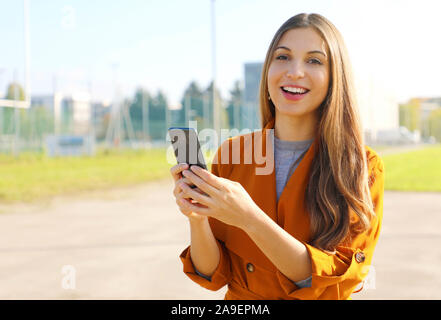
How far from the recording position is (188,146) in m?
1.45

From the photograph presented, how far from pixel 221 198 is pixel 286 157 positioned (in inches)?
18.2

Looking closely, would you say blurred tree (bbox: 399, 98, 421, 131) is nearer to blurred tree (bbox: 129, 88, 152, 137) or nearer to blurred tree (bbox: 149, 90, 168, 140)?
blurred tree (bbox: 149, 90, 168, 140)

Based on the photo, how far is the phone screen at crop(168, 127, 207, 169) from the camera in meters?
1.44

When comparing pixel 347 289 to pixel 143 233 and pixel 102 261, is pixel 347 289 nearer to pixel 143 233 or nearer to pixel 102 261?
pixel 102 261

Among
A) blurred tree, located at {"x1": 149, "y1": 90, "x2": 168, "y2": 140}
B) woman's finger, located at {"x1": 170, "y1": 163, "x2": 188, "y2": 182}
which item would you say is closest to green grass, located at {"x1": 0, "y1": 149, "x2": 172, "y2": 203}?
blurred tree, located at {"x1": 149, "y1": 90, "x2": 168, "y2": 140}

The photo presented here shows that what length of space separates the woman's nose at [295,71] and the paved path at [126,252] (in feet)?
10.5

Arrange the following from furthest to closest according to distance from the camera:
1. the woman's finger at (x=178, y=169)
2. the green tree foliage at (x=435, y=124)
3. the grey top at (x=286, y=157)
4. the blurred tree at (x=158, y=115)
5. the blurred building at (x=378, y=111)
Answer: the green tree foliage at (x=435, y=124) → the blurred building at (x=378, y=111) → the blurred tree at (x=158, y=115) → the grey top at (x=286, y=157) → the woman's finger at (x=178, y=169)

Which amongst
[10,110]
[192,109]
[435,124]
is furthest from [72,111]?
[435,124]

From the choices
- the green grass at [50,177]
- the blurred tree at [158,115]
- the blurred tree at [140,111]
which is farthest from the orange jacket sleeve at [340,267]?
the blurred tree at [158,115]

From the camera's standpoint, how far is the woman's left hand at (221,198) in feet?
4.42

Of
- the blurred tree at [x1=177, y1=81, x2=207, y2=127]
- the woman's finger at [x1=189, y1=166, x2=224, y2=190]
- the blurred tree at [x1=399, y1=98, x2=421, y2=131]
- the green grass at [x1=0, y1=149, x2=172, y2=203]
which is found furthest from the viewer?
the blurred tree at [x1=399, y1=98, x2=421, y2=131]

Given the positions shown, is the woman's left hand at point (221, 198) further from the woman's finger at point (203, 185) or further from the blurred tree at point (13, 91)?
the blurred tree at point (13, 91)

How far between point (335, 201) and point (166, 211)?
7450 mm
